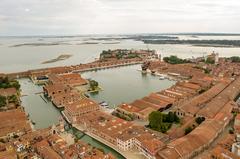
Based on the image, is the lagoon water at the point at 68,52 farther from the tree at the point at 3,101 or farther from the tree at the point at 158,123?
the tree at the point at 158,123

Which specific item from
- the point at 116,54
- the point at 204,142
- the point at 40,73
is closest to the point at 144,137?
the point at 204,142

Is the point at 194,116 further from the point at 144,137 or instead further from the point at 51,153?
the point at 51,153

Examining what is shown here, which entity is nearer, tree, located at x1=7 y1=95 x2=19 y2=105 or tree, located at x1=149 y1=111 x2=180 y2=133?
tree, located at x1=149 y1=111 x2=180 y2=133

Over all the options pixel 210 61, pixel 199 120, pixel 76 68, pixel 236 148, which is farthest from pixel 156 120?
pixel 210 61

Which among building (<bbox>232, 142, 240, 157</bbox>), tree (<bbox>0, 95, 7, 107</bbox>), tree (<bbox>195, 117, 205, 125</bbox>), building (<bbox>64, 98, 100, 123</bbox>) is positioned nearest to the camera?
building (<bbox>232, 142, 240, 157</bbox>)

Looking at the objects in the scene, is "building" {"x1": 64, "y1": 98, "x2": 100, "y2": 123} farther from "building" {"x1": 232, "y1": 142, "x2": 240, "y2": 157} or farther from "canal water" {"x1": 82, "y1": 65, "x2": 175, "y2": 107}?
"building" {"x1": 232, "y1": 142, "x2": 240, "y2": 157}

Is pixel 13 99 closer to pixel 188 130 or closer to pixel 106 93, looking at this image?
pixel 106 93

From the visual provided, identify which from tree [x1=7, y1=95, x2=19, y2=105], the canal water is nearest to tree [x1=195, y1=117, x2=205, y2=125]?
the canal water

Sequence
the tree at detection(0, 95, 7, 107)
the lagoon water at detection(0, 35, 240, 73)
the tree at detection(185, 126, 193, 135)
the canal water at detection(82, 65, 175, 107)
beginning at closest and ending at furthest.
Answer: the tree at detection(185, 126, 193, 135) → the tree at detection(0, 95, 7, 107) → the canal water at detection(82, 65, 175, 107) → the lagoon water at detection(0, 35, 240, 73)

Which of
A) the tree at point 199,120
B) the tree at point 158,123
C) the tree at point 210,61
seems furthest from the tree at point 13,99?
the tree at point 210,61

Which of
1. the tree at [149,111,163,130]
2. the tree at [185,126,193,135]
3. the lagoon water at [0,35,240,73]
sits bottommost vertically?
the lagoon water at [0,35,240,73]
